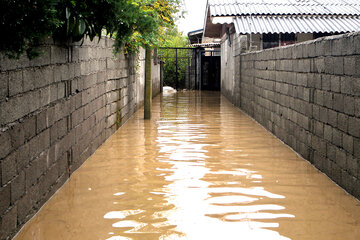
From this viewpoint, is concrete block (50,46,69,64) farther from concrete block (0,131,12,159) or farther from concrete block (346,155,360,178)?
concrete block (346,155,360,178)

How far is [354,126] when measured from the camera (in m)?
5.31

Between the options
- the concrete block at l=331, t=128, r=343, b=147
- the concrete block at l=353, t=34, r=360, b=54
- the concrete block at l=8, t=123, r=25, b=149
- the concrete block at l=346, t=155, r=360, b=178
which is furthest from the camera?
the concrete block at l=331, t=128, r=343, b=147

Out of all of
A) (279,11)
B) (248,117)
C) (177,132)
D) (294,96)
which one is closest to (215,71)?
(279,11)

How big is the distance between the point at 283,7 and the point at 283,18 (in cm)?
79

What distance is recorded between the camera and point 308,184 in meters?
5.79

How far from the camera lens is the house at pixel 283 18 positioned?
48.3 feet

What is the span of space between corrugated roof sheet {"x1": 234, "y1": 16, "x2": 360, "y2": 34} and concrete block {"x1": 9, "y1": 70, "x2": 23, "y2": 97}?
1048 cm

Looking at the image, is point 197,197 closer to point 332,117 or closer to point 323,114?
point 332,117

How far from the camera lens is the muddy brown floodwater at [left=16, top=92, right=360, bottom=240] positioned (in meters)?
4.22

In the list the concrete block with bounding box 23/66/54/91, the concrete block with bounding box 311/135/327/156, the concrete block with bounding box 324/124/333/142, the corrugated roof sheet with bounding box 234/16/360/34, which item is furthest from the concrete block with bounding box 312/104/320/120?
the corrugated roof sheet with bounding box 234/16/360/34

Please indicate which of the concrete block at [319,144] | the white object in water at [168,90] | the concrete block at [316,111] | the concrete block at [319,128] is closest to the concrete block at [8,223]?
the concrete block at [319,144]

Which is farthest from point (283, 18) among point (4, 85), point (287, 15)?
point (4, 85)

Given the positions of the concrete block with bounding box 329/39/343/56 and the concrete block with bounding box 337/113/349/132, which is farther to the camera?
the concrete block with bounding box 329/39/343/56

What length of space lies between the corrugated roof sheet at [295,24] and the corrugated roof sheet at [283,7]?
6.0 inches
